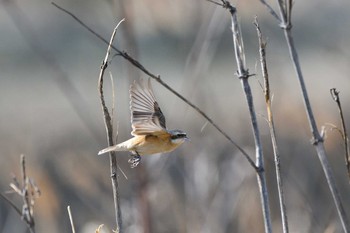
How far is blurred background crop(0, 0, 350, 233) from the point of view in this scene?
3.83 metres

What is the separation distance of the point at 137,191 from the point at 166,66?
740 centimetres

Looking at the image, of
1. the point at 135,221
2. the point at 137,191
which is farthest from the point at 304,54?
the point at 137,191

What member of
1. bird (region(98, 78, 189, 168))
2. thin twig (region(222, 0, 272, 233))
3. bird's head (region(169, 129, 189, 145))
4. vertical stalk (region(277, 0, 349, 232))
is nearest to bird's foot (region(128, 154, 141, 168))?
bird (region(98, 78, 189, 168))

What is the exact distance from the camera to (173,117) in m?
5.05

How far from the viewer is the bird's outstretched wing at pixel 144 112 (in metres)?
2.29

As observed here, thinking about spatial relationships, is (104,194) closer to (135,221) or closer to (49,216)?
(49,216)

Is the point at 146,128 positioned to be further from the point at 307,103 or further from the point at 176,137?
the point at 307,103

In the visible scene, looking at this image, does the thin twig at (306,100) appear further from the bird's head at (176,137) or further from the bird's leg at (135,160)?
the bird's head at (176,137)

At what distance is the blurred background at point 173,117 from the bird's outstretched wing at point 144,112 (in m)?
0.12

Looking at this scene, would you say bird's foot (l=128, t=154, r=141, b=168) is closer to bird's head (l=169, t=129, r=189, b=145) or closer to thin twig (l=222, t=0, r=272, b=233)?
bird's head (l=169, t=129, r=189, b=145)

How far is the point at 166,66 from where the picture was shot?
9.64 meters

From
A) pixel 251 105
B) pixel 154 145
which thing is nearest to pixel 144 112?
pixel 154 145

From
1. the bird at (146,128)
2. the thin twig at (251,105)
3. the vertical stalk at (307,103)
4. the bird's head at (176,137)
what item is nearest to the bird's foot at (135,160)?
the bird at (146,128)

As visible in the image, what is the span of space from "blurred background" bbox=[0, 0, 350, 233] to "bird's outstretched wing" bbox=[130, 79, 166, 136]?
0.38ft
